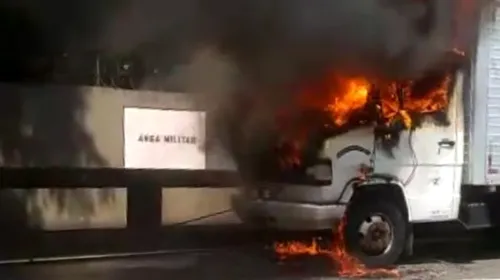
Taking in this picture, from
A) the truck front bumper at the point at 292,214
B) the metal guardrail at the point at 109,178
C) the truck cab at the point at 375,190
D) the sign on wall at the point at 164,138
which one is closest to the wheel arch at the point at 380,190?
the truck cab at the point at 375,190

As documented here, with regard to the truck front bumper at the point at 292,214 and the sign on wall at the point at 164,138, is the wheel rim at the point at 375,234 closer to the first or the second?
the truck front bumper at the point at 292,214

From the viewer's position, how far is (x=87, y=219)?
10312mm

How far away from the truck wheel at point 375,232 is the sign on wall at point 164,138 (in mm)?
1772

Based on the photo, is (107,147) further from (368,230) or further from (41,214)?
(368,230)

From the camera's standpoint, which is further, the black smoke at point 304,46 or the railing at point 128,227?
the railing at point 128,227

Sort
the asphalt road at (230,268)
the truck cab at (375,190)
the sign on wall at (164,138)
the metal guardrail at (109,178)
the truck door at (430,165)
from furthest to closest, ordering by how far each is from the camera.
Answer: the sign on wall at (164,138) → the truck door at (430,165) → the truck cab at (375,190) → the metal guardrail at (109,178) → the asphalt road at (230,268)

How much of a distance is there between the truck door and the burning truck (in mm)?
11

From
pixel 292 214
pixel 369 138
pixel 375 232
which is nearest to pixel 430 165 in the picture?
pixel 369 138

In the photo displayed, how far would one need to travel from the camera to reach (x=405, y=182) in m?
10.3

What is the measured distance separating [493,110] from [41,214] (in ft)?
16.6

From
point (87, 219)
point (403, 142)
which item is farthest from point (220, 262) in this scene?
point (403, 142)

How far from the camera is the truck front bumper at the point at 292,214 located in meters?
9.85

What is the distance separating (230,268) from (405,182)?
2072 millimetres

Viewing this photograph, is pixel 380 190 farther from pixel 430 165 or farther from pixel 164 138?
pixel 164 138
